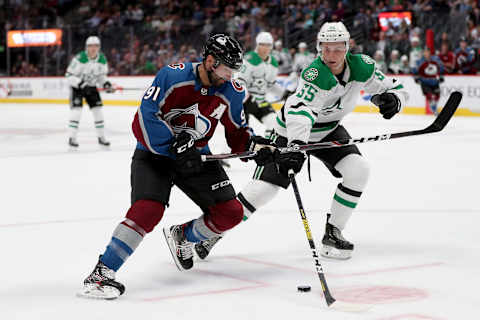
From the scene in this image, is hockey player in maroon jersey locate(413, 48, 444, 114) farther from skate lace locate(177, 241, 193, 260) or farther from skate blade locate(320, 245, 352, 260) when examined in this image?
skate lace locate(177, 241, 193, 260)

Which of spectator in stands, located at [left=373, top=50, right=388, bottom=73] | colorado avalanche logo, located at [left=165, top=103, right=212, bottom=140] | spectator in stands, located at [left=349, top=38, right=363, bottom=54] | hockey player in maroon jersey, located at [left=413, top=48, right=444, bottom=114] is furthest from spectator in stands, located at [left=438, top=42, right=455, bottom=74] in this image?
colorado avalanche logo, located at [left=165, top=103, right=212, bottom=140]

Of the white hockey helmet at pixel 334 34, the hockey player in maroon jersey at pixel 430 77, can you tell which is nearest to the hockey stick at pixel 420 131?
the white hockey helmet at pixel 334 34

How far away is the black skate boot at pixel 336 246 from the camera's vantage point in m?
4.04

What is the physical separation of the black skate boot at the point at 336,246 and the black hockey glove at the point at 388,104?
665 millimetres

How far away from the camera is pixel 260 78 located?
9016 millimetres

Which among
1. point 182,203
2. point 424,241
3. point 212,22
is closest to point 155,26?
point 212,22

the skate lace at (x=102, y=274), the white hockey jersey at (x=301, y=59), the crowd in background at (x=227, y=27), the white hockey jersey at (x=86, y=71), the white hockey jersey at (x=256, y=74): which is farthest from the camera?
the white hockey jersey at (x=301, y=59)

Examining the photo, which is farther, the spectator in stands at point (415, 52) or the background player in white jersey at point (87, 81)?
the spectator in stands at point (415, 52)

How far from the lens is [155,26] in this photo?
65.6 feet

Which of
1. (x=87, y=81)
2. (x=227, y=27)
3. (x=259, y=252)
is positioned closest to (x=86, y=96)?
(x=87, y=81)

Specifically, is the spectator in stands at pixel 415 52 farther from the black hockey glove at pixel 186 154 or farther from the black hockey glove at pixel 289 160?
the black hockey glove at pixel 186 154

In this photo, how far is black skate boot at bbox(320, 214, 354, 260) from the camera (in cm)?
404

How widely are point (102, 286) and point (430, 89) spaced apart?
40.3 ft

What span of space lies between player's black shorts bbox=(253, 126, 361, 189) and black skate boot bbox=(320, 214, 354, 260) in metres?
0.34
